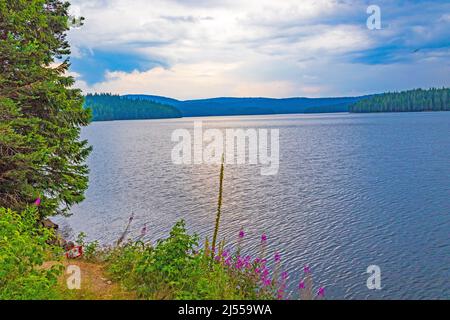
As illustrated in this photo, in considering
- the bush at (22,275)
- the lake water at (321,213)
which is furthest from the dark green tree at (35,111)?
the lake water at (321,213)

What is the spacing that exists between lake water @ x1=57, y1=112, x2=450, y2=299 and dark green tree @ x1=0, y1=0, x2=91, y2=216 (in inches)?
323

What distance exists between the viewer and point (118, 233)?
23828 mm

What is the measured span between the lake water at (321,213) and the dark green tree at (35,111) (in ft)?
26.9

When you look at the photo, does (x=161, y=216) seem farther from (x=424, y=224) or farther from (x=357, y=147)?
(x=357, y=147)

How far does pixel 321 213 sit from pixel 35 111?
61.0 ft

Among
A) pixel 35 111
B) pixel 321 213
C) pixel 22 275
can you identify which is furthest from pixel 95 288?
pixel 321 213

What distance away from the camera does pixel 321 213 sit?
2641 cm

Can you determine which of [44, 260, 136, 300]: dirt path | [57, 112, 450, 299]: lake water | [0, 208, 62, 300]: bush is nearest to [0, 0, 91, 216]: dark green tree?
[44, 260, 136, 300]: dirt path

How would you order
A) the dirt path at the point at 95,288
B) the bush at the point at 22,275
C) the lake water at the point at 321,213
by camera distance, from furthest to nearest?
the lake water at the point at 321,213, the dirt path at the point at 95,288, the bush at the point at 22,275

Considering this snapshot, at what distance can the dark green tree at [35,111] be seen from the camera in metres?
Answer: 13.0

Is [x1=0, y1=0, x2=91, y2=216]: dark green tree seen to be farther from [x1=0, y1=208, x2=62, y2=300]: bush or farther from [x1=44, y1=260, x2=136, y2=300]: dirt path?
[x1=0, y1=208, x2=62, y2=300]: bush

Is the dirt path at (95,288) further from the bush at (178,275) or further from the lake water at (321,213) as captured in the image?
the lake water at (321,213)

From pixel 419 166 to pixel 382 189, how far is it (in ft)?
46.0

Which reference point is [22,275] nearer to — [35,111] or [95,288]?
[95,288]
